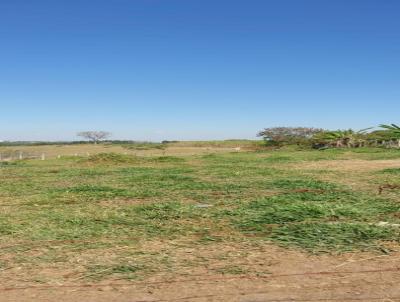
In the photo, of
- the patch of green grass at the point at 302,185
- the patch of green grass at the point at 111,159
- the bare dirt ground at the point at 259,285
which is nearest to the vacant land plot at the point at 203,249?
the bare dirt ground at the point at 259,285

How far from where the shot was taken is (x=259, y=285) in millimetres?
4309

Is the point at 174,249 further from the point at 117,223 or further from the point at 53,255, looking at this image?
the point at 117,223

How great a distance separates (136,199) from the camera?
10.4 m

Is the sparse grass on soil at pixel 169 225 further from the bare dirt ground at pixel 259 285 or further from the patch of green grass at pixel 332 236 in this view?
the bare dirt ground at pixel 259 285

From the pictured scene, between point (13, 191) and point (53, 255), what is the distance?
302 inches

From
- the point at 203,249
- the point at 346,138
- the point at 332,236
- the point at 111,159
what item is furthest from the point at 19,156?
the point at 332,236

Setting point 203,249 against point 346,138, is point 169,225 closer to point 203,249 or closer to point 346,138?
point 203,249

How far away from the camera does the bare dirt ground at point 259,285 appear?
4.05 metres

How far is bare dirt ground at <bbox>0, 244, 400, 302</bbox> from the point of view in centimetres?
405

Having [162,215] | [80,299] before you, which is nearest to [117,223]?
[162,215]

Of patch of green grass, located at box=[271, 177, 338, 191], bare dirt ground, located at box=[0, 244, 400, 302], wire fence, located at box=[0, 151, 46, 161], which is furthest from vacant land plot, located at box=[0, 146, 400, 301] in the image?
wire fence, located at box=[0, 151, 46, 161]

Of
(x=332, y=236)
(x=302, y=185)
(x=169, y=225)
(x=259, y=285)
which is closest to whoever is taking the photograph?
(x=259, y=285)

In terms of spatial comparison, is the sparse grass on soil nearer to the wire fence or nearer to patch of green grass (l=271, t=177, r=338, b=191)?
patch of green grass (l=271, t=177, r=338, b=191)

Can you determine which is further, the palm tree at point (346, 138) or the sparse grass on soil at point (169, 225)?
the palm tree at point (346, 138)
